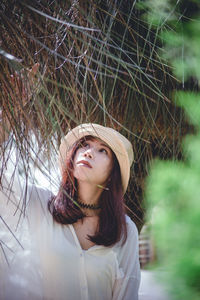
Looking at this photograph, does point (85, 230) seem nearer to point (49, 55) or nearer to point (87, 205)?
point (87, 205)

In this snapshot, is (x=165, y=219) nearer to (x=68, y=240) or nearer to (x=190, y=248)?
(x=190, y=248)

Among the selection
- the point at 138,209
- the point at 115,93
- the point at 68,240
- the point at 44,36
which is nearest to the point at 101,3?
the point at 44,36

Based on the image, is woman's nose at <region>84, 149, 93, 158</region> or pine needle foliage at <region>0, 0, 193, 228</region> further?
woman's nose at <region>84, 149, 93, 158</region>

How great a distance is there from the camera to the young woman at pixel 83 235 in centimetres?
125

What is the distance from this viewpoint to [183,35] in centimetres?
91

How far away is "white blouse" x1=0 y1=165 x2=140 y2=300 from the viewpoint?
1.23 metres

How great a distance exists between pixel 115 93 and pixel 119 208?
1.30ft

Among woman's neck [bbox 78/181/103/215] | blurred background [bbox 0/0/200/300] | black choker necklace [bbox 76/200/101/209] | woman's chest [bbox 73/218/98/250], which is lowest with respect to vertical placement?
woman's chest [bbox 73/218/98/250]

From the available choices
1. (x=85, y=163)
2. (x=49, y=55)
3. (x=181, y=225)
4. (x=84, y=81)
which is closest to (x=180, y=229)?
(x=181, y=225)

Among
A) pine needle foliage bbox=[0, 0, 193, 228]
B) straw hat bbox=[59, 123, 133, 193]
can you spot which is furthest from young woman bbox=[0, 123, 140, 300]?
pine needle foliage bbox=[0, 0, 193, 228]

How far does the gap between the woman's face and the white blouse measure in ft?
0.51

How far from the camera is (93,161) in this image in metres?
1.35

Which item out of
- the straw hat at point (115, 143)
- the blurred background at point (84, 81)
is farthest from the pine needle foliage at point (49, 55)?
the straw hat at point (115, 143)

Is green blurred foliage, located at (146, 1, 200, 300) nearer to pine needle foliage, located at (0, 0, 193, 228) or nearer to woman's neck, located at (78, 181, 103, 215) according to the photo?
pine needle foliage, located at (0, 0, 193, 228)
